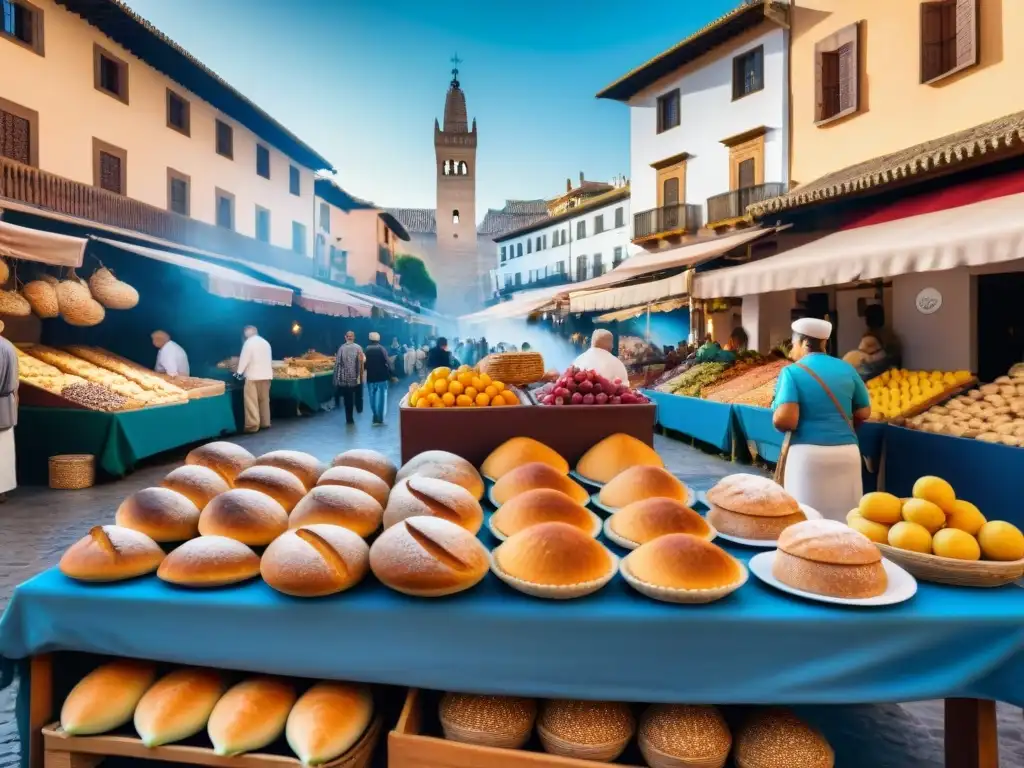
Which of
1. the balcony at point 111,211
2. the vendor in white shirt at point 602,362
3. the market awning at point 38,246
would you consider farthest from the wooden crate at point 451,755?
the balcony at point 111,211

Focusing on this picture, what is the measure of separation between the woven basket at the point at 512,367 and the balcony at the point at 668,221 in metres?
15.9

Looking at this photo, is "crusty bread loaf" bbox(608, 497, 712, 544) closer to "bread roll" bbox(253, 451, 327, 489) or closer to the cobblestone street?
the cobblestone street

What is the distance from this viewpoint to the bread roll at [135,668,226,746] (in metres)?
1.86

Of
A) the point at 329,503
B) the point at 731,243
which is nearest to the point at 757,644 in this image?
the point at 329,503

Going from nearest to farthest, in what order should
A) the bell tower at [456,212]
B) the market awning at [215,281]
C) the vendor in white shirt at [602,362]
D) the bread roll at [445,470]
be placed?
the bread roll at [445,470], the vendor in white shirt at [602,362], the market awning at [215,281], the bell tower at [456,212]

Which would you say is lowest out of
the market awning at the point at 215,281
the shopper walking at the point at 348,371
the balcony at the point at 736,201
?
the shopper walking at the point at 348,371

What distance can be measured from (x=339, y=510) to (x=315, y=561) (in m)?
0.32

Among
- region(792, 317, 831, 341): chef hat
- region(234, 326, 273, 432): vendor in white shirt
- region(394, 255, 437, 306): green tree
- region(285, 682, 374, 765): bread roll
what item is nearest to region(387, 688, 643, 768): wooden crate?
region(285, 682, 374, 765): bread roll

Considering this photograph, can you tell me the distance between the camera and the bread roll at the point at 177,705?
73.2 inches

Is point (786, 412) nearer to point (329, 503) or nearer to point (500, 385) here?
point (500, 385)

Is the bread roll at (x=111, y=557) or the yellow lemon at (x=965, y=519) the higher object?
the yellow lemon at (x=965, y=519)

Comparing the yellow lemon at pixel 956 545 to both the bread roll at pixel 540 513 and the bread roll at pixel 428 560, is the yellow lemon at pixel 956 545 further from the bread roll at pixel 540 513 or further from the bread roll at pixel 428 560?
the bread roll at pixel 428 560

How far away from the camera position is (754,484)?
2.37 meters

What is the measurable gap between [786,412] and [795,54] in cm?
1494
